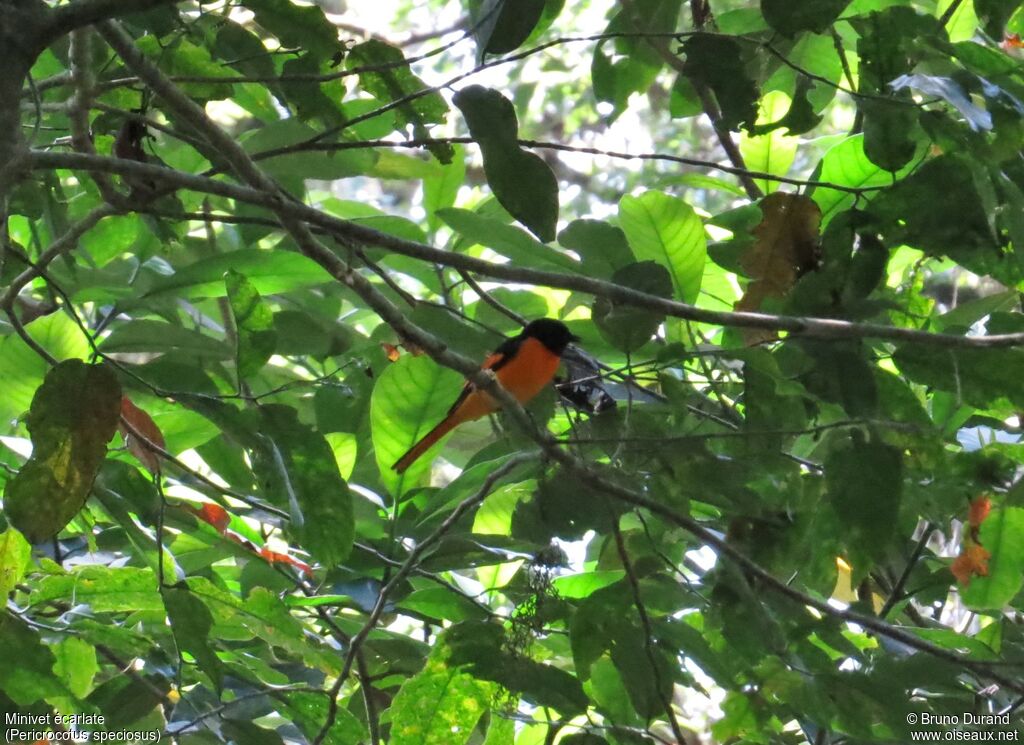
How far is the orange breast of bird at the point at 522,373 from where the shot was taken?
3.79 meters

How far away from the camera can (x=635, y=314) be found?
2205 mm

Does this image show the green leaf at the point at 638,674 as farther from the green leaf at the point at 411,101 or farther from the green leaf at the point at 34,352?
the green leaf at the point at 34,352

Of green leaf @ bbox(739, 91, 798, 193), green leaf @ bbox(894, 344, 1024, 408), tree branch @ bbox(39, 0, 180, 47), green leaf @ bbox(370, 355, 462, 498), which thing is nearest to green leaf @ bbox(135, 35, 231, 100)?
green leaf @ bbox(370, 355, 462, 498)

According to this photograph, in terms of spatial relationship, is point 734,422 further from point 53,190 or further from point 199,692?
point 53,190

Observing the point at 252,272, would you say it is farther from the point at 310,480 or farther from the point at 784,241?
the point at 784,241

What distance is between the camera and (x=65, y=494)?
1.87 meters

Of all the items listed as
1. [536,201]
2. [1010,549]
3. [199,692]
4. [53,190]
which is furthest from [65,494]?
[1010,549]

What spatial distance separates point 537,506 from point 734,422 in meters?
0.48

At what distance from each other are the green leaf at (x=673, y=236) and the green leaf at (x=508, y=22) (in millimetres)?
831

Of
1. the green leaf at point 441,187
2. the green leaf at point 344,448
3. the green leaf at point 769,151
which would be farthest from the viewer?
the green leaf at point 441,187

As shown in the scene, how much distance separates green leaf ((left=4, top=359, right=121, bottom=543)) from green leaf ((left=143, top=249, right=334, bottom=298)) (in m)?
0.97

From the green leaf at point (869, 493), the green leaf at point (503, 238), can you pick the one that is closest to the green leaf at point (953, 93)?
the green leaf at point (869, 493)

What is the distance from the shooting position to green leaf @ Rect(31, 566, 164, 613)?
2.33 metres

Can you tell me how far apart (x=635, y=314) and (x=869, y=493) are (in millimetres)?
604
